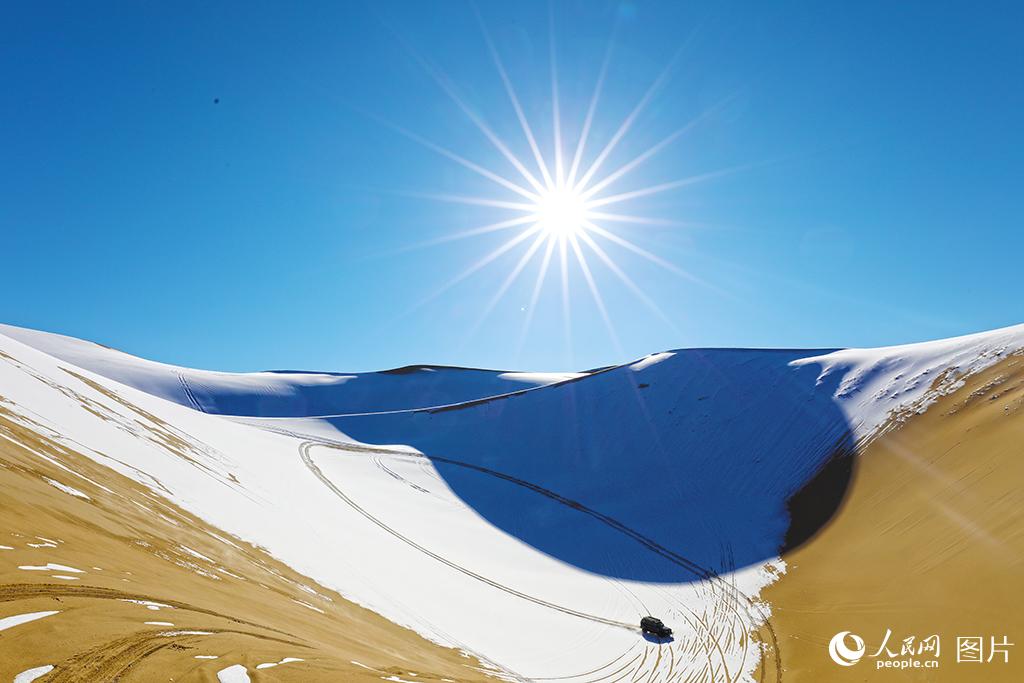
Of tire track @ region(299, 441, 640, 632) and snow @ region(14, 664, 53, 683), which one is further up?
tire track @ region(299, 441, 640, 632)

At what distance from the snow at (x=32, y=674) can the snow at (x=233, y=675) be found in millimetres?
1563

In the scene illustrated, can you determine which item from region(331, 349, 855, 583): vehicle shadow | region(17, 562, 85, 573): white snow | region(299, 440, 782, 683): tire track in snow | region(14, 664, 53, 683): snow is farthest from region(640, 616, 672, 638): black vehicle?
region(14, 664, 53, 683): snow

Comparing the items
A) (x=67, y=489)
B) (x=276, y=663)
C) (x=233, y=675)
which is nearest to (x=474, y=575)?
(x=67, y=489)

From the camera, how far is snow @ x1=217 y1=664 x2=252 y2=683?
17.5ft

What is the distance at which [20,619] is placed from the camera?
16.8 feet

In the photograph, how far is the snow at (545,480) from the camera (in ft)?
56.5

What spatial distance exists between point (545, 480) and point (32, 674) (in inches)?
1596

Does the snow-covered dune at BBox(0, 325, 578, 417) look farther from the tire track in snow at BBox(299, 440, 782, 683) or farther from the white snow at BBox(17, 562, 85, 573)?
the white snow at BBox(17, 562, 85, 573)

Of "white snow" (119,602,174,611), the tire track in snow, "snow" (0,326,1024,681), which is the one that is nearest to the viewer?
"white snow" (119,602,174,611)

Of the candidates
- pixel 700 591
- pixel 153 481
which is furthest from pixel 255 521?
pixel 700 591

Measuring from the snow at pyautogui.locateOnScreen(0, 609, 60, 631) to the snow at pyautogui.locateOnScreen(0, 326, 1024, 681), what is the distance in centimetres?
171

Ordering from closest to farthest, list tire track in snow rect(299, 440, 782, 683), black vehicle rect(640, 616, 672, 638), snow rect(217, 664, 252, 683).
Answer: snow rect(217, 664, 252, 683) → tire track in snow rect(299, 440, 782, 683) → black vehicle rect(640, 616, 672, 638)

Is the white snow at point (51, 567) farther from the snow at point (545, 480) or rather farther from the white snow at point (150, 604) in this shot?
the snow at point (545, 480)

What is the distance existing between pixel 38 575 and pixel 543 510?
33.7 m
